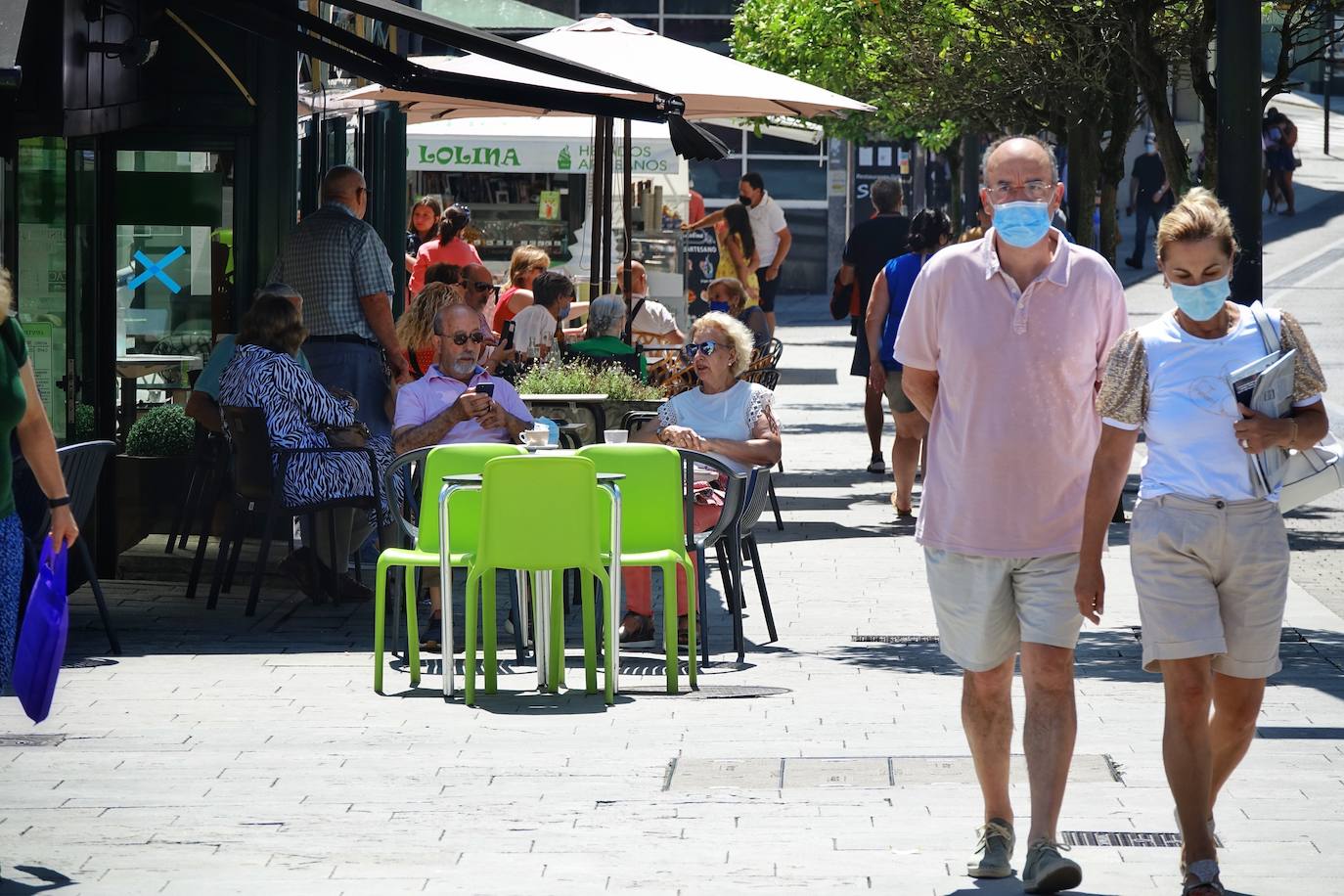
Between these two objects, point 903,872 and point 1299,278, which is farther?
point 1299,278

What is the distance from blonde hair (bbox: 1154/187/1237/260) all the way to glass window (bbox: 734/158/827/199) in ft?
105

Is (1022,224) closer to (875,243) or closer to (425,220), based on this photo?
(875,243)

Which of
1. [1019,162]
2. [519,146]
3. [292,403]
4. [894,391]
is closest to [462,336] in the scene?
[292,403]

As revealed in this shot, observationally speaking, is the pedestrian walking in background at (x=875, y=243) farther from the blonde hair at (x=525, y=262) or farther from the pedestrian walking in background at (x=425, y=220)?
the pedestrian walking in background at (x=425, y=220)

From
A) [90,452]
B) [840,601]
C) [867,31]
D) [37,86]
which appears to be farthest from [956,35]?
[90,452]

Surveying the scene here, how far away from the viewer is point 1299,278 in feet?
95.9

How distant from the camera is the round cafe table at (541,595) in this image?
7.45 meters

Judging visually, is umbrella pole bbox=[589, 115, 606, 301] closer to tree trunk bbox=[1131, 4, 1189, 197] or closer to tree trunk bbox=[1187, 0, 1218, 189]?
tree trunk bbox=[1131, 4, 1189, 197]

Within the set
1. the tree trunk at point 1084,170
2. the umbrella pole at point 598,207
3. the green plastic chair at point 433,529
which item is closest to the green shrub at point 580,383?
the green plastic chair at point 433,529

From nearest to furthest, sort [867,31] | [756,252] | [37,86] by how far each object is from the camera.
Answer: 1. [37,86]
2. [867,31]
3. [756,252]

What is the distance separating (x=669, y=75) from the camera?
475 inches

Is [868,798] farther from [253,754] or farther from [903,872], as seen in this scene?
[253,754]

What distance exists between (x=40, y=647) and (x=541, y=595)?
2512mm

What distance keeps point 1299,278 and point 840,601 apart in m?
20.9
